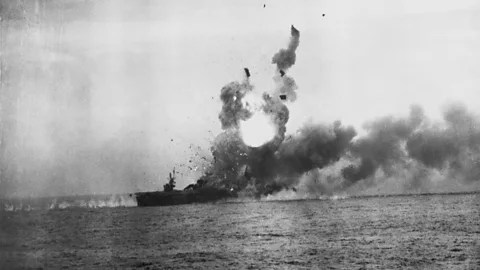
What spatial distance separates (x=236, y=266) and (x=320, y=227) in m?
52.0

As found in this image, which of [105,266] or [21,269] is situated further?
[105,266]

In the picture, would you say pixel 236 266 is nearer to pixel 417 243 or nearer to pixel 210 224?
pixel 417 243

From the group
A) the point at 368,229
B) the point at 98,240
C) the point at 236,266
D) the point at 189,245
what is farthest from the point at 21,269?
the point at 368,229

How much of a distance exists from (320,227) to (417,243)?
111 ft

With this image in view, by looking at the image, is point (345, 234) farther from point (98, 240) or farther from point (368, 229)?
point (98, 240)

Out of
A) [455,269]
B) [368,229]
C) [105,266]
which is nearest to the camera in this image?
[455,269]

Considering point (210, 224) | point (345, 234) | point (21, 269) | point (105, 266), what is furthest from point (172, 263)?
point (210, 224)

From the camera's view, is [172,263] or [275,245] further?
[275,245]

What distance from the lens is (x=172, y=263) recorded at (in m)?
76.9

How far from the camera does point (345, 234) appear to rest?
10694 cm

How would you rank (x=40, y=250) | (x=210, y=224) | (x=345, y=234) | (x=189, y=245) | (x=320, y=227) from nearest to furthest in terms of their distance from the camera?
(x=40, y=250) → (x=189, y=245) → (x=345, y=234) → (x=320, y=227) → (x=210, y=224)

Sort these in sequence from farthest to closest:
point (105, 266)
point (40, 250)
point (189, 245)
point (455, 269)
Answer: point (189, 245), point (40, 250), point (105, 266), point (455, 269)

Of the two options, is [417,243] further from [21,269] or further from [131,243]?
[21,269]

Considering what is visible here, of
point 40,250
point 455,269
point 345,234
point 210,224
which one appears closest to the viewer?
point 455,269
